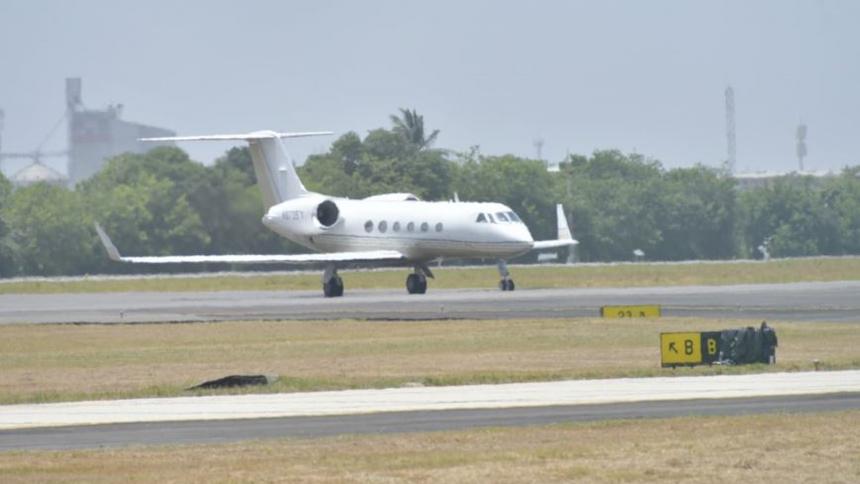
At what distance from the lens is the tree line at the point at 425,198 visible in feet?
387

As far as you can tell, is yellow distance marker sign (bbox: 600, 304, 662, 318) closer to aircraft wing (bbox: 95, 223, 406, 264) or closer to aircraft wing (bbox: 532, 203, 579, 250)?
aircraft wing (bbox: 532, 203, 579, 250)

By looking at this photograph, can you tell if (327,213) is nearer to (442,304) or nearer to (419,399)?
(442,304)

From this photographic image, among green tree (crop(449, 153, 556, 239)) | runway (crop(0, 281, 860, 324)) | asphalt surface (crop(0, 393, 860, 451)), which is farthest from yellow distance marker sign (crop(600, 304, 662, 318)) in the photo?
green tree (crop(449, 153, 556, 239))

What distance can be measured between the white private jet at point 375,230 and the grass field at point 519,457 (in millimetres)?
45540

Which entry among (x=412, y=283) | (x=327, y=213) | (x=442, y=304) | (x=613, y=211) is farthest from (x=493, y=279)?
(x=613, y=211)

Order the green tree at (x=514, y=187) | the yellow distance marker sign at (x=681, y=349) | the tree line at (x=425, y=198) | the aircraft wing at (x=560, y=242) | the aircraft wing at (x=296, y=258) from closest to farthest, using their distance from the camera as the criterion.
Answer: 1. the yellow distance marker sign at (x=681, y=349)
2. the aircraft wing at (x=296, y=258)
3. the aircraft wing at (x=560, y=242)
4. the tree line at (x=425, y=198)
5. the green tree at (x=514, y=187)

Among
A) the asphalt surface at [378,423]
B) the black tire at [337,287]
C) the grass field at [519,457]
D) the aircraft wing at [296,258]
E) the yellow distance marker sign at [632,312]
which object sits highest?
the aircraft wing at [296,258]

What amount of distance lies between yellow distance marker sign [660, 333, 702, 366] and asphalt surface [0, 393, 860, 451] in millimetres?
7040

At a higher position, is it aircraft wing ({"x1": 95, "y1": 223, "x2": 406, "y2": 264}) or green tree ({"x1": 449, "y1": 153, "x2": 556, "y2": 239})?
green tree ({"x1": 449, "y1": 153, "x2": 556, "y2": 239})

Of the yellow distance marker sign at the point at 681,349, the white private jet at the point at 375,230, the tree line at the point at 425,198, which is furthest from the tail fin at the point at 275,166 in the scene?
the yellow distance marker sign at the point at 681,349

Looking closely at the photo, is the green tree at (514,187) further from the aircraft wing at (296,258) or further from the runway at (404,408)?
the runway at (404,408)

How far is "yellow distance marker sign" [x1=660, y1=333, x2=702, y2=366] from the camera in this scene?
124 ft

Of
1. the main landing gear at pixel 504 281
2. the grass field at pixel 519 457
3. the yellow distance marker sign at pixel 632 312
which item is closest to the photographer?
the grass field at pixel 519 457

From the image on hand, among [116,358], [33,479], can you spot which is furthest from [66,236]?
[33,479]
